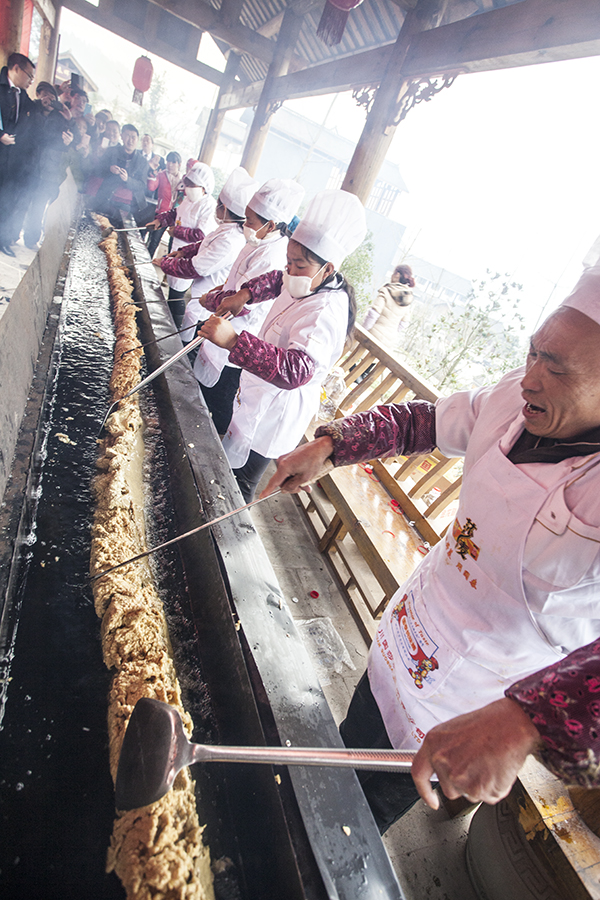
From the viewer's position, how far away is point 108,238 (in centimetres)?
564

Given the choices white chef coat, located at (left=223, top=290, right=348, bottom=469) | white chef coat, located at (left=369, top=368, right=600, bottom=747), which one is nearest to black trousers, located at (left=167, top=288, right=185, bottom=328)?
white chef coat, located at (left=223, top=290, right=348, bottom=469)

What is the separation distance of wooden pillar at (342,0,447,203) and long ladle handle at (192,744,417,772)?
5.44 metres

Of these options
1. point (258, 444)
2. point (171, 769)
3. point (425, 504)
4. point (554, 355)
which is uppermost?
point (554, 355)

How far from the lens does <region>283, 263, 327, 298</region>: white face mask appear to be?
89.1 inches

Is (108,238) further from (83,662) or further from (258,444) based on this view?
(83,662)

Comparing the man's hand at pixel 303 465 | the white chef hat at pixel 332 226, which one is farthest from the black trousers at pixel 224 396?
the man's hand at pixel 303 465

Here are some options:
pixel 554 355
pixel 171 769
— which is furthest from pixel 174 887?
pixel 554 355

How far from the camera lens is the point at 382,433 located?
5.02ft

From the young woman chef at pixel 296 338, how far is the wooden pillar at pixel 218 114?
12.4m

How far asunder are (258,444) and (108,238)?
448 cm

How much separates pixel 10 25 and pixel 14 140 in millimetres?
5288

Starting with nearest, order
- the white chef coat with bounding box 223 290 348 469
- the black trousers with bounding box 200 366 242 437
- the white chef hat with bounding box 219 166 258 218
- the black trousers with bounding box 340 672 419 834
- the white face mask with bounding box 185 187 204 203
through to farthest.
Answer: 1. the black trousers with bounding box 340 672 419 834
2. the white chef coat with bounding box 223 290 348 469
3. the black trousers with bounding box 200 366 242 437
4. the white chef hat with bounding box 219 166 258 218
5. the white face mask with bounding box 185 187 204 203

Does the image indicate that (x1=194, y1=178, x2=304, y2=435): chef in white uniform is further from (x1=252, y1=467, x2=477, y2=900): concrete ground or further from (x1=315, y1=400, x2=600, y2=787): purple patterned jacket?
(x1=315, y1=400, x2=600, y2=787): purple patterned jacket

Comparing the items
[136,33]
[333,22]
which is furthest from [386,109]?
[136,33]
